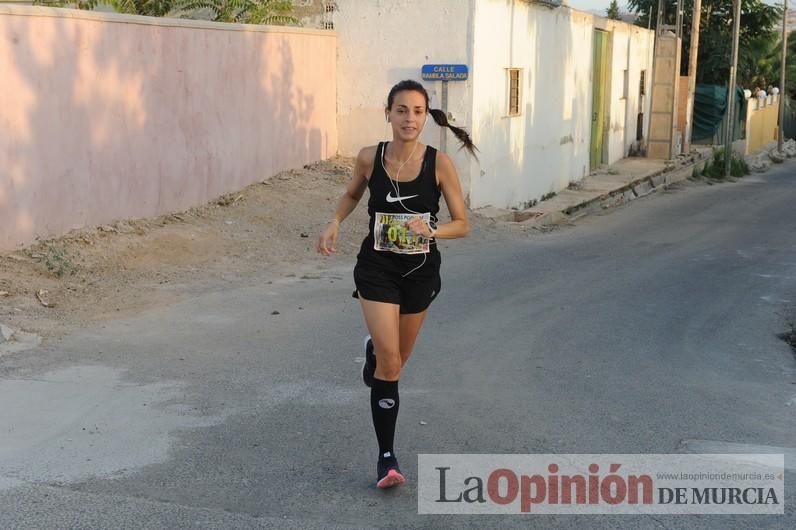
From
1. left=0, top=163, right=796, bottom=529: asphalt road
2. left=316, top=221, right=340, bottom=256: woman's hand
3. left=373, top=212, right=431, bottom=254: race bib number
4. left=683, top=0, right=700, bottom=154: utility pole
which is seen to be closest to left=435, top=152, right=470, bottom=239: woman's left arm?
left=373, top=212, right=431, bottom=254: race bib number

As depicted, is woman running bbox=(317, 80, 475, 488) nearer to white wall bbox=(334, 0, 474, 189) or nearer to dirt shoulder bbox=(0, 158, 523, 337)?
dirt shoulder bbox=(0, 158, 523, 337)

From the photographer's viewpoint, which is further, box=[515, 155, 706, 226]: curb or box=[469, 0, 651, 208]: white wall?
box=[515, 155, 706, 226]: curb

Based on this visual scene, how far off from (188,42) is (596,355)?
23.0 ft

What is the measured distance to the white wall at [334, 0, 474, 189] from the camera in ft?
49.1

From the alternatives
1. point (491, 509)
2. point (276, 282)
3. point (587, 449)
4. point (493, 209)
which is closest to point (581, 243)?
point (493, 209)

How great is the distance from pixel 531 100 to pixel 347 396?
12.7m

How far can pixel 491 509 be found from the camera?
451cm

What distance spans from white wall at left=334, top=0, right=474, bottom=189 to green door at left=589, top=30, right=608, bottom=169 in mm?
8516

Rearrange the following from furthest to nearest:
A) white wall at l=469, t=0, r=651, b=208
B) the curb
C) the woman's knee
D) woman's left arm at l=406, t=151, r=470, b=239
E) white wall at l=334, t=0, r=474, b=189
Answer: the curb
white wall at l=469, t=0, r=651, b=208
white wall at l=334, t=0, r=474, b=189
woman's left arm at l=406, t=151, r=470, b=239
the woman's knee

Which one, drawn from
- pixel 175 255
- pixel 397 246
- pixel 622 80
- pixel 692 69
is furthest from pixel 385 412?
pixel 692 69

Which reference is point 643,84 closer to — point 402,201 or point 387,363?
point 402,201

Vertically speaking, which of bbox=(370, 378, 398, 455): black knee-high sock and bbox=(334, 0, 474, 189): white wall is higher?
bbox=(334, 0, 474, 189): white wall

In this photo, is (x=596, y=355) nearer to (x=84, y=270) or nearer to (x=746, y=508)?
(x=746, y=508)

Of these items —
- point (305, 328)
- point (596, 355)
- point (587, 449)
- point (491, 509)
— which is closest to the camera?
point (491, 509)
